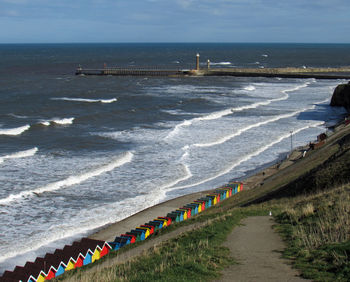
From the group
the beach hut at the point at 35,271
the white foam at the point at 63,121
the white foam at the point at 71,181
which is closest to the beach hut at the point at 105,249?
the beach hut at the point at 35,271

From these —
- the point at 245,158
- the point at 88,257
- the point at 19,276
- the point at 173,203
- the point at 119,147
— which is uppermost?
the point at 88,257

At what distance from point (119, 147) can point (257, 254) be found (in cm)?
2309

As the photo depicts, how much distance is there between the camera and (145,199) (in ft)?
71.1

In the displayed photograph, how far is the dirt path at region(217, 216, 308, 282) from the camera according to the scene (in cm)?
804

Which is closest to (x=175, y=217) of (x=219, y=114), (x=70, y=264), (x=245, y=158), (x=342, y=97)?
(x=70, y=264)

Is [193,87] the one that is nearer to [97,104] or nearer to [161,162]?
[97,104]

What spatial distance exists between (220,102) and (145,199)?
1371 inches

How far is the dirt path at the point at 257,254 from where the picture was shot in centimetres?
804

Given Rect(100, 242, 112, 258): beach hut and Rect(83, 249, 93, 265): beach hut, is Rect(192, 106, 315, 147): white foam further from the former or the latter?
Rect(83, 249, 93, 265): beach hut

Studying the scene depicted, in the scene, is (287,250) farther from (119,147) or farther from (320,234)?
(119,147)

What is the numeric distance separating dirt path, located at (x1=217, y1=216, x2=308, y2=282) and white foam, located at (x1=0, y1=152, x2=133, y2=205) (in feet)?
41.1

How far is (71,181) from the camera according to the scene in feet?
78.3

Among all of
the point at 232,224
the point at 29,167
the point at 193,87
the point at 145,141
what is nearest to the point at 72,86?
the point at 193,87

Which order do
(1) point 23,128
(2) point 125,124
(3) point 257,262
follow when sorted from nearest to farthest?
1. (3) point 257,262
2. (1) point 23,128
3. (2) point 125,124
